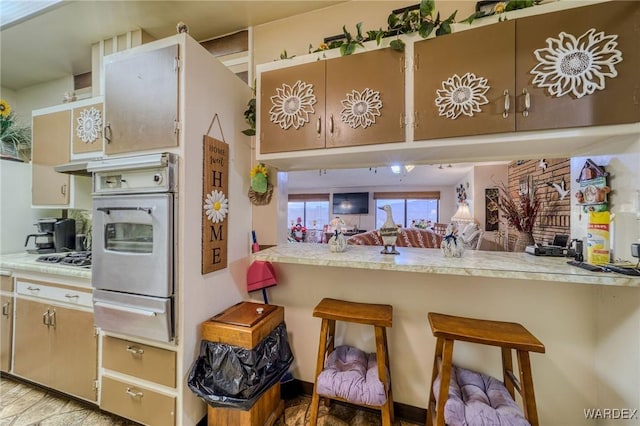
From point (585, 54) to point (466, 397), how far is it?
63.7 inches

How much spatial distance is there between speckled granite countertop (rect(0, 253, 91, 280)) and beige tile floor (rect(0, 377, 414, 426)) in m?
0.89

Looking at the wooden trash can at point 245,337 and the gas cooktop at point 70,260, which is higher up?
the gas cooktop at point 70,260

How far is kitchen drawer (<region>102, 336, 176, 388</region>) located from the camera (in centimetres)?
130

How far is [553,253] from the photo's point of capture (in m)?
1.31

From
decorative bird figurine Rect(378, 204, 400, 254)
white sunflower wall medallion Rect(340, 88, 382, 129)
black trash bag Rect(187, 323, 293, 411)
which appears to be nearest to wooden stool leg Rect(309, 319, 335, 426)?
black trash bag Rect(187, 323, 293, 411)

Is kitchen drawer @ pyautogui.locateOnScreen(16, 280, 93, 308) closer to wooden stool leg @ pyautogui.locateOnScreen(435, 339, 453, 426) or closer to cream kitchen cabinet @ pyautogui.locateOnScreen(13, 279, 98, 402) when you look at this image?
cream kitchen cabinet @ pyautogui.locateOnScreen(13, 279, 98, 402)

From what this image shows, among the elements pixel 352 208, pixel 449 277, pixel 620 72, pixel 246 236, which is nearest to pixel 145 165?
pixel 246 236

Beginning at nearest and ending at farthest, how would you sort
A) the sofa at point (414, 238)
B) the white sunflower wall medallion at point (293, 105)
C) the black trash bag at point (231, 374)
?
the black trash bag at point (231, 374) → the white sunflower wall medallion at point (293, 105) → the sofa at point (414, 238)

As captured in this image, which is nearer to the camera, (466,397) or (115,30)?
(466,397)

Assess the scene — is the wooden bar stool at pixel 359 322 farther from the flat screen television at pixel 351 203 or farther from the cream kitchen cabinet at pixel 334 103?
the flat screen television at pixel 351 203

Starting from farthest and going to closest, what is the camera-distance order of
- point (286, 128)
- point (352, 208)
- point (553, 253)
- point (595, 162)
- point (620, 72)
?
point (352, 208), point (286, 128), point (553, 253), point (595, 162), point (620, 72)

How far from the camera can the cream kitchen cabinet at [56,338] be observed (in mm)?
1556

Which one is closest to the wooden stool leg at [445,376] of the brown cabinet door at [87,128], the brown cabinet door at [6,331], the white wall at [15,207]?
the brown cabinet door at [87,128]

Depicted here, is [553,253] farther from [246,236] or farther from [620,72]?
[246,236]
